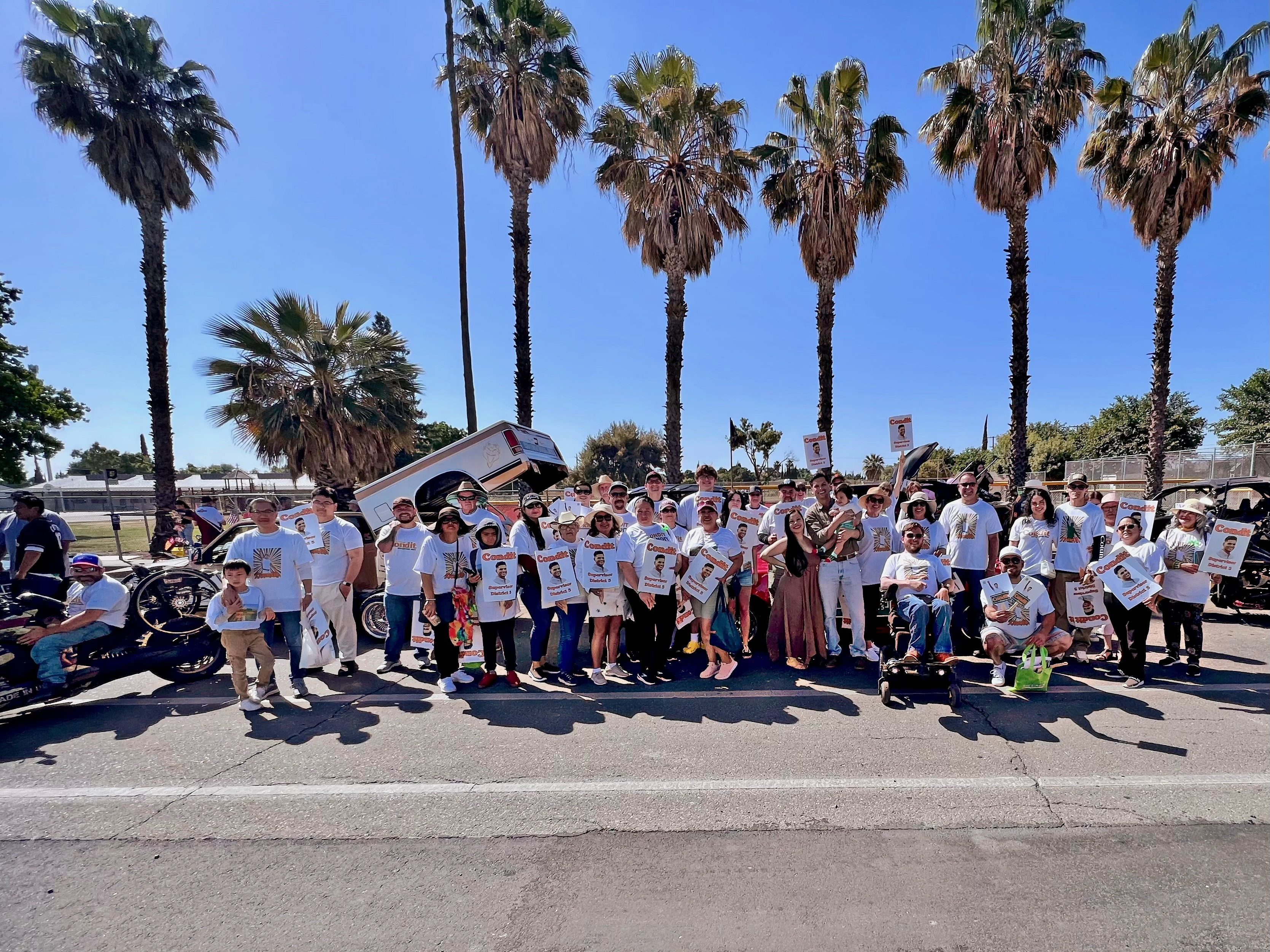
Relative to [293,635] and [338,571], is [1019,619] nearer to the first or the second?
[338,571]

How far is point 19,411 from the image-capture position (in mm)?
22219

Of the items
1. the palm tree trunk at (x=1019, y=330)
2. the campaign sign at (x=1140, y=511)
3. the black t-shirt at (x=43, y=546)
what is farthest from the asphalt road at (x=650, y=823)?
the palm tree trunk at (x=1019, y=330)

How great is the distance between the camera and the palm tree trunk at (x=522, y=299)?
1495 centimetres

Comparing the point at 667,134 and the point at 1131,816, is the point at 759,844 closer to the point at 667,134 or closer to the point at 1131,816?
the point at 1131,816

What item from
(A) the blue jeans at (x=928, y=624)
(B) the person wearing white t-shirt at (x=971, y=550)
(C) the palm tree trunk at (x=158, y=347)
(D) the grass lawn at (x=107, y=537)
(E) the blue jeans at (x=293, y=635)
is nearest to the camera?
(A) the blue jeans at (x=928, y=624)

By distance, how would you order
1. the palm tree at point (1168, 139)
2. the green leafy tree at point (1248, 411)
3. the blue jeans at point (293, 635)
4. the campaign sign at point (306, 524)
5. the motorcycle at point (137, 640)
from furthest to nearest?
the green leafy tree at point (1248, 411)
the palm tree at point (1168, 139)
the campaign sign at point (306, 524)
the blue jeans at point (293, 635)
the motorcycle at point (137, 640)

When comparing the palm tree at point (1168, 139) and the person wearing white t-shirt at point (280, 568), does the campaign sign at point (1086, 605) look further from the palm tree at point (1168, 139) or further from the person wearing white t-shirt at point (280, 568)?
the palm tree at point (1168, 139)

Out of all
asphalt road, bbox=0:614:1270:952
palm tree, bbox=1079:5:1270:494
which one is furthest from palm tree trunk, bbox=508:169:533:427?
palm tree, bbox=1079:5:1270:494

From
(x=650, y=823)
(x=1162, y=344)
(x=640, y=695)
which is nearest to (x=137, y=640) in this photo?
(x=640, y=695)

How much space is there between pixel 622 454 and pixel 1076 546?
41191 mm

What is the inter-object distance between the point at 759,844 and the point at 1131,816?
219 cm

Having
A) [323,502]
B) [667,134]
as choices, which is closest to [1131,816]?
[323,502]

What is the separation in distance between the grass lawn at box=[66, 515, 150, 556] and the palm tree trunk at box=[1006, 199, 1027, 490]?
22153 millimetres

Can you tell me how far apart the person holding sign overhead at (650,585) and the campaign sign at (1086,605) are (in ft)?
14.2
